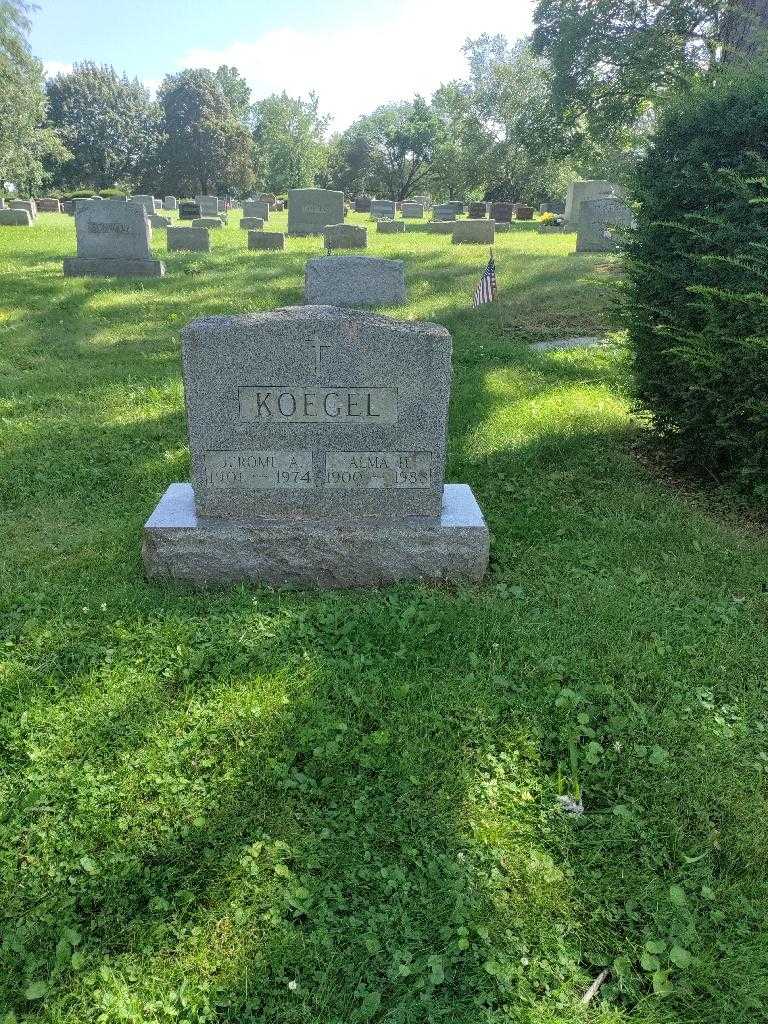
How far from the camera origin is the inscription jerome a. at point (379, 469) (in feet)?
12.4

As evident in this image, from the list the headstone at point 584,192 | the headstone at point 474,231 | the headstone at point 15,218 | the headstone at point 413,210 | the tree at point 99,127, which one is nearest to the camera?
the headstone at point 474,231

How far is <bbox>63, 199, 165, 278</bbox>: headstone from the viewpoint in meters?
13.0

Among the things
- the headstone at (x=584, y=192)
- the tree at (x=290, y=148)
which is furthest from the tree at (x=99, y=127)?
the headstone at (x=584, y=192)

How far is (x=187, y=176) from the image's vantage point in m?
58.2

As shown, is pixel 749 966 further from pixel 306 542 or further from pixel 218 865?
pixel 306 542

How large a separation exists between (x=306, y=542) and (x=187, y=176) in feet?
209

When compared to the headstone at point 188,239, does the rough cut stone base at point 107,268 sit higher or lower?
lower

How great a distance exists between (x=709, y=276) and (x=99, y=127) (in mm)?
66279

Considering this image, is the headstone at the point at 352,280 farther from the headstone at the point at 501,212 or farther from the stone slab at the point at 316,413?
the headstone at the point at 501,212

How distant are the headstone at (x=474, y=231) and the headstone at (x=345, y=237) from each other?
10.9 ft

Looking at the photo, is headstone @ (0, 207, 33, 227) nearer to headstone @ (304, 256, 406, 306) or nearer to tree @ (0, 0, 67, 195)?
tree @ (0, 0, 67, 195)

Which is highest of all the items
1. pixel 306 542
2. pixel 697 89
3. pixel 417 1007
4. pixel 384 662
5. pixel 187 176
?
pixel 187 176

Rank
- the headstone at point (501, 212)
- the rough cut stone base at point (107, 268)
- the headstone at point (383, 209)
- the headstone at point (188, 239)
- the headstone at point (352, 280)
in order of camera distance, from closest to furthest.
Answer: the headstone at point (352, 280), the rough cut stone base at point (107, 268), the headstone at point (188, 239), the headstone at point (501, 212), the headstone at point (383, 209)

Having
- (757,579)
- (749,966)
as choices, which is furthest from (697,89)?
(749,966)
